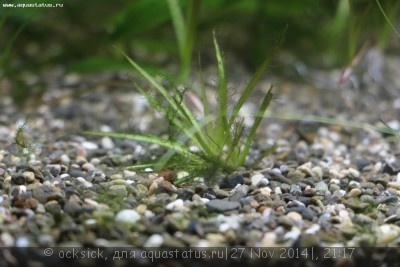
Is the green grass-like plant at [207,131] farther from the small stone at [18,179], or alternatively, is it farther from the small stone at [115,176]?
the small stone at [18,179]

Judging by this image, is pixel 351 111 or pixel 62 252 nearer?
pixel 62 252

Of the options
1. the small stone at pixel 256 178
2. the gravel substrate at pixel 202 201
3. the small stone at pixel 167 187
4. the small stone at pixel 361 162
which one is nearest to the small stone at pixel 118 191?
the gravel substrate at pixel 202 201

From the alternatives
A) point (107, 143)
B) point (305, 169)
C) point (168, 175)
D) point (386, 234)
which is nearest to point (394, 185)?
point (305, 169)

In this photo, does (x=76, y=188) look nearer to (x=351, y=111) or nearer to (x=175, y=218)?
(x=175, y=218)

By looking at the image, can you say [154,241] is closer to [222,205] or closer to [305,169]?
[222,205]

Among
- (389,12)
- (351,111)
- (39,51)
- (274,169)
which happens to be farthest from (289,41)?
(274,169)
